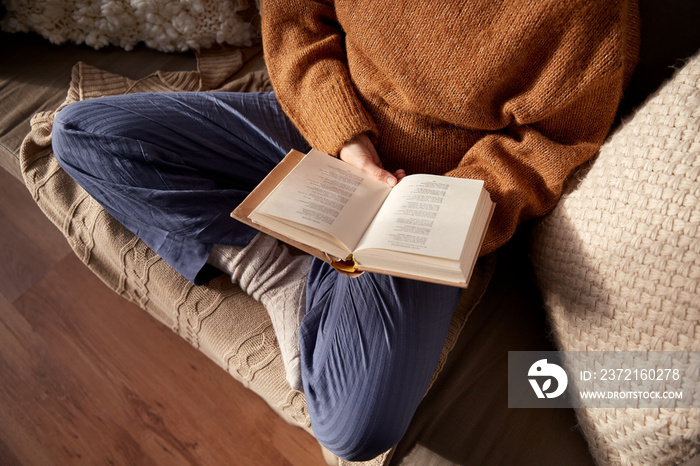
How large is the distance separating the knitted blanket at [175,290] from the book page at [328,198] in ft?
1.03

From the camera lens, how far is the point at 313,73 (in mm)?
802

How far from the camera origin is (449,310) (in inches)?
28.8

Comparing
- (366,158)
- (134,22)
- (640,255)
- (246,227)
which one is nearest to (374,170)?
(366,158)

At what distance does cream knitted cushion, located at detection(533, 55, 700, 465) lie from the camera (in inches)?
22.2

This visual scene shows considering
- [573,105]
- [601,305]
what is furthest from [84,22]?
[601,305]

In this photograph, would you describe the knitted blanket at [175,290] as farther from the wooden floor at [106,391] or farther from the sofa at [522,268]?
the wooden floor at [106,391]

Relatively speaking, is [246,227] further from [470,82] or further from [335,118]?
[470,82]

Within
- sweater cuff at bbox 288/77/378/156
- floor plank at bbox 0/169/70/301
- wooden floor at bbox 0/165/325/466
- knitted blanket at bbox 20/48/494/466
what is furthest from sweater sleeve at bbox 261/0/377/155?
floor plank at bbox 0/169/70/301

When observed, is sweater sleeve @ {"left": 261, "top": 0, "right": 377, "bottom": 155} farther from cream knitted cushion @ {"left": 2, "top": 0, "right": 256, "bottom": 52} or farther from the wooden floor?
the wooden floor

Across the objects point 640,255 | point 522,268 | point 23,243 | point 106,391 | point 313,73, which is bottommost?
point 106,391

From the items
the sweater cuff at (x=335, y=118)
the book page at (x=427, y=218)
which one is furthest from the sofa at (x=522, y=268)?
the sweater cuff at (x=335, y=118)

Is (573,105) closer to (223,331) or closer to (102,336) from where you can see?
(223,331)

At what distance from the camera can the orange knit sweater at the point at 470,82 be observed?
0.64 m

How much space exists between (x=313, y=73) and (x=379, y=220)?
1.07 feet
